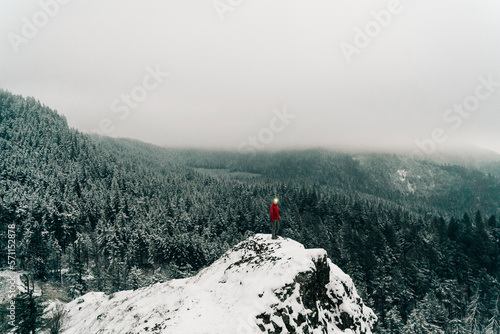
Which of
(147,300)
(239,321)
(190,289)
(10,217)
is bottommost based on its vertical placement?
(10,217)

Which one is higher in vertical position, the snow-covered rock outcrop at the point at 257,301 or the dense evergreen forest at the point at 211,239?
the snow-covered rock outcrop at the point at 257,301

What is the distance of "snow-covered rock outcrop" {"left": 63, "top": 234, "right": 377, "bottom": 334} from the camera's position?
13641 mm

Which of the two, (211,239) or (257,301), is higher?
(257,301)

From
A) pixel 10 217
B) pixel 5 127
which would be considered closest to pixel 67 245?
pixel 10 217

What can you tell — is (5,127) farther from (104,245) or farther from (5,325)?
(5,325)

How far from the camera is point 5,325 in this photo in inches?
1344

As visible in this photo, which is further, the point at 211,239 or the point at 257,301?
the point at 211,239

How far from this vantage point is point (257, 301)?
Answer: 1436 centimetres

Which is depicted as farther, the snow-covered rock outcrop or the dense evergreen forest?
the dense evergreen forest

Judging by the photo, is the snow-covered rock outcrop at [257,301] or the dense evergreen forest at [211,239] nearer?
the snow-covered rock outcrop at [257,301]

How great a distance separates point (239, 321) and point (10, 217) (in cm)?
9996

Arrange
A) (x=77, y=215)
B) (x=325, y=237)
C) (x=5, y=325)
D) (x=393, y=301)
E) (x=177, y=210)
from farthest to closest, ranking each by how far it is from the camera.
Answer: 1. (x=177, y=210)
2. (x=77, y=215)
3. (x=325, y=237)
4. (x=393, y=301)
5. (x=5, y=325)

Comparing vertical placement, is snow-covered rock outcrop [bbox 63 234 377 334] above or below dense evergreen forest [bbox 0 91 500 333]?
above

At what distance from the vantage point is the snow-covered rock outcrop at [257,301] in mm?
13641
